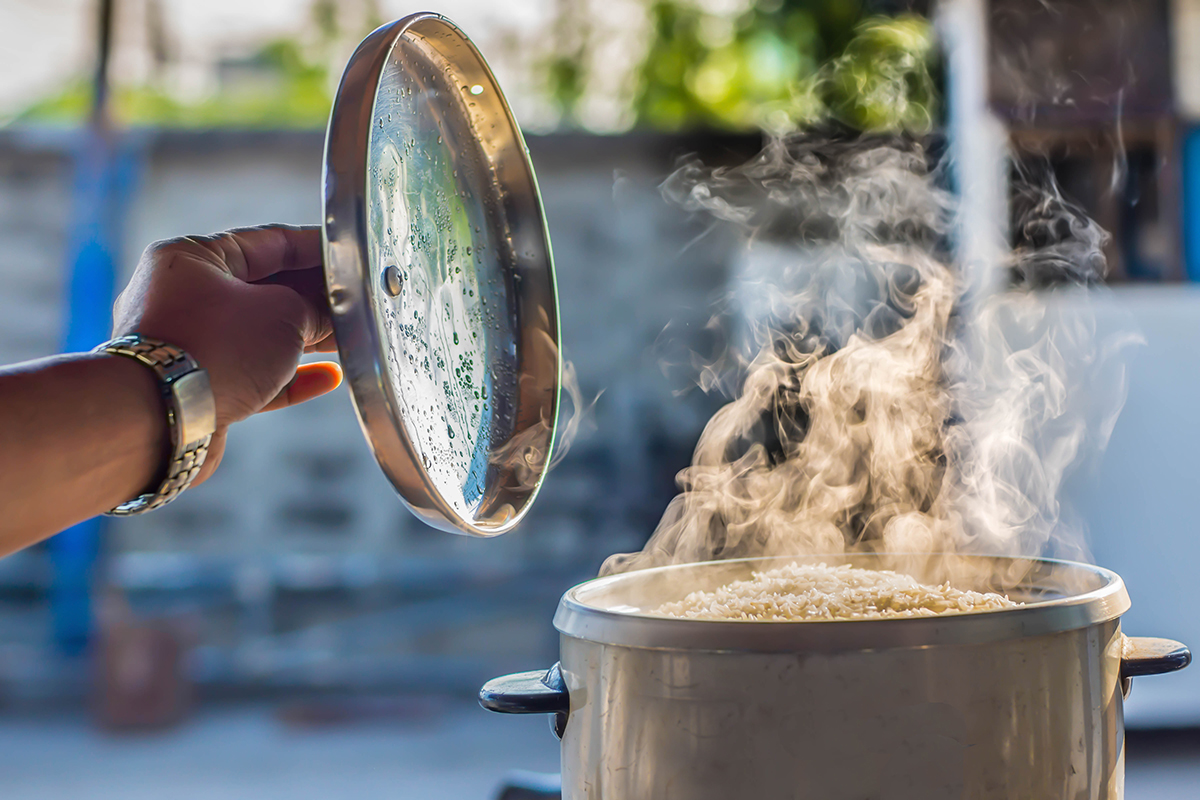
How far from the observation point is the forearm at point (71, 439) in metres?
0.57

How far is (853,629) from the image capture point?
0.64m

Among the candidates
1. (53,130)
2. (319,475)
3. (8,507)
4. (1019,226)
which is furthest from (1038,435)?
(53,130)

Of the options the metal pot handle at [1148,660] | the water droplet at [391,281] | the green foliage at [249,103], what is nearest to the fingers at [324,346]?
the water droplet at [391,281]

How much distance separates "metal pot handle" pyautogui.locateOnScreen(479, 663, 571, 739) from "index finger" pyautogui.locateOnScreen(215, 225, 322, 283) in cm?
42

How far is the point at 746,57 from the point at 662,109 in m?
0.35

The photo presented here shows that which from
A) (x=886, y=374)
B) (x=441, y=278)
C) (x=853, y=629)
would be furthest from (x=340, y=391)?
(x=853, y=629)

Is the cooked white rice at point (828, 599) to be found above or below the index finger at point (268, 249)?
below

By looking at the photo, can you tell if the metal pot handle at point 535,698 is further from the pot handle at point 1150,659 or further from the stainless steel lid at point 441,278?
the pot handle at point 1150,659

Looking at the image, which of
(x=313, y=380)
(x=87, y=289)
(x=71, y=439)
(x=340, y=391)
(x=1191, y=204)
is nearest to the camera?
(x=71, y=439)

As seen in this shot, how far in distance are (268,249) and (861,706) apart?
60 centimetres

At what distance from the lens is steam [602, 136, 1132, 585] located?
169 cm

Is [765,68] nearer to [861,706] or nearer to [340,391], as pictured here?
[340,391]

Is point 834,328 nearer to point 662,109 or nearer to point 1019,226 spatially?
point 1019,226

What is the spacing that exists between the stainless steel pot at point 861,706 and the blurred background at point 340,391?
222 cm
